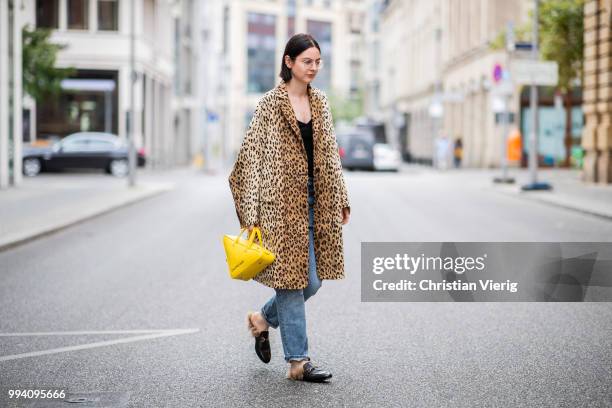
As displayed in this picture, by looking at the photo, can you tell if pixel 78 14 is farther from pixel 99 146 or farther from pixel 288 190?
pixel 288 190

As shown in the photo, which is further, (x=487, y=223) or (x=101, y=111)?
(x=101, y=111)

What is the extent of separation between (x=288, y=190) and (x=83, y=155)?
108 ft

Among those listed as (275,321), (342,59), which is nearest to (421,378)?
(275,321)

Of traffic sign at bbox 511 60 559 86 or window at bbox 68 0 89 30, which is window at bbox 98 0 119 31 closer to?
window at bbox 68 0 89 30

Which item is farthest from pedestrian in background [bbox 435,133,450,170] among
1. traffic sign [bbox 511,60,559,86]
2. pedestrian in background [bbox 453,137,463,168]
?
traffic sign [bbox 511,60,559,86]

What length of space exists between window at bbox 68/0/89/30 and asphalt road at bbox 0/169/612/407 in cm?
3401

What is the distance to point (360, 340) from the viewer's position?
678cm

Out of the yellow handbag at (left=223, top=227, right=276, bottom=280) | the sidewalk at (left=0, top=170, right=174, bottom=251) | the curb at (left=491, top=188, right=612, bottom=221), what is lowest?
the sidewalk at (left=0, top=170, right=174, bottom=251)

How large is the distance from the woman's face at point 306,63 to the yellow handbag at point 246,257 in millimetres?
888

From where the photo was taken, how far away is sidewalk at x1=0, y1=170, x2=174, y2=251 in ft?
48.0

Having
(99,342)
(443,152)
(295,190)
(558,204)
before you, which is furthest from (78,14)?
(295,190)

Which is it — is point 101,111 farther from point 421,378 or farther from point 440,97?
point 421,378

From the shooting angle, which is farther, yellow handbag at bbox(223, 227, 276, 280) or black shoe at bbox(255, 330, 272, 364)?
black shoe at bbox(255, 330, 272, 364)

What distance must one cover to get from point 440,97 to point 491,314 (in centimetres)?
3976
